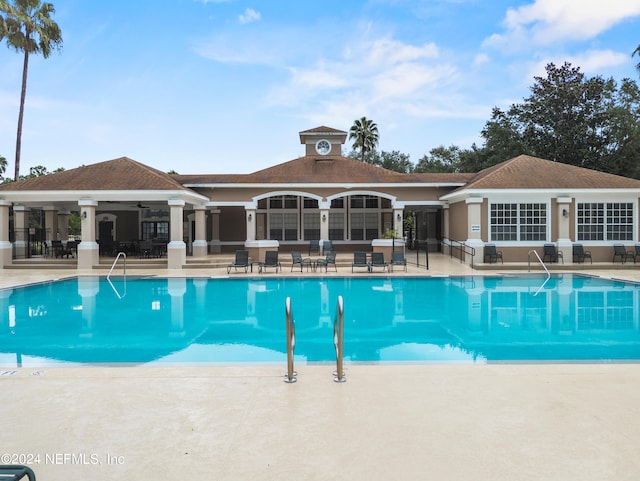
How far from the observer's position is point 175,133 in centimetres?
3281

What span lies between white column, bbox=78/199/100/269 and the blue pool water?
4.64 meters

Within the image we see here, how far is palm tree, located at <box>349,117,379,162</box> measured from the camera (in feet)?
169

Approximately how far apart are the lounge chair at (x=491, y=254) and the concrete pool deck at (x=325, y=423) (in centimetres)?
1562

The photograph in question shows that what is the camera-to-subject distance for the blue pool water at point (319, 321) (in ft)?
24.8

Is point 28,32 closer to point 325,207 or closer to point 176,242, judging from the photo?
point 176,242

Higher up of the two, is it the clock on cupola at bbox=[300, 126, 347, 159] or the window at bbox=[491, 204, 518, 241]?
the clock on cupola at bbox=[300, 126, 347, 159]

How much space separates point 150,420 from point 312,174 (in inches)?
942

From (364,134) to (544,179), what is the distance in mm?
31599

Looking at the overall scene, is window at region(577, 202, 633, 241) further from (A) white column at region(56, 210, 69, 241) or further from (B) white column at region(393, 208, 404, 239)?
(A) white column at region(56, 210, 69, 241)

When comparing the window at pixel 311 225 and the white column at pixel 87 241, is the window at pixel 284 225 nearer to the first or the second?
the window at pixel 311 225

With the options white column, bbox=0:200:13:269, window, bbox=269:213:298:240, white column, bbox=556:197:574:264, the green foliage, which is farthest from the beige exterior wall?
white column, bbox=0:200:13:269

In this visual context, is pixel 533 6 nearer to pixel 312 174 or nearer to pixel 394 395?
pixel 312 174

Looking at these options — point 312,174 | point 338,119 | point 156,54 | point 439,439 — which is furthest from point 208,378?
point 338,119

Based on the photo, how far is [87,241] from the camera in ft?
70.0
